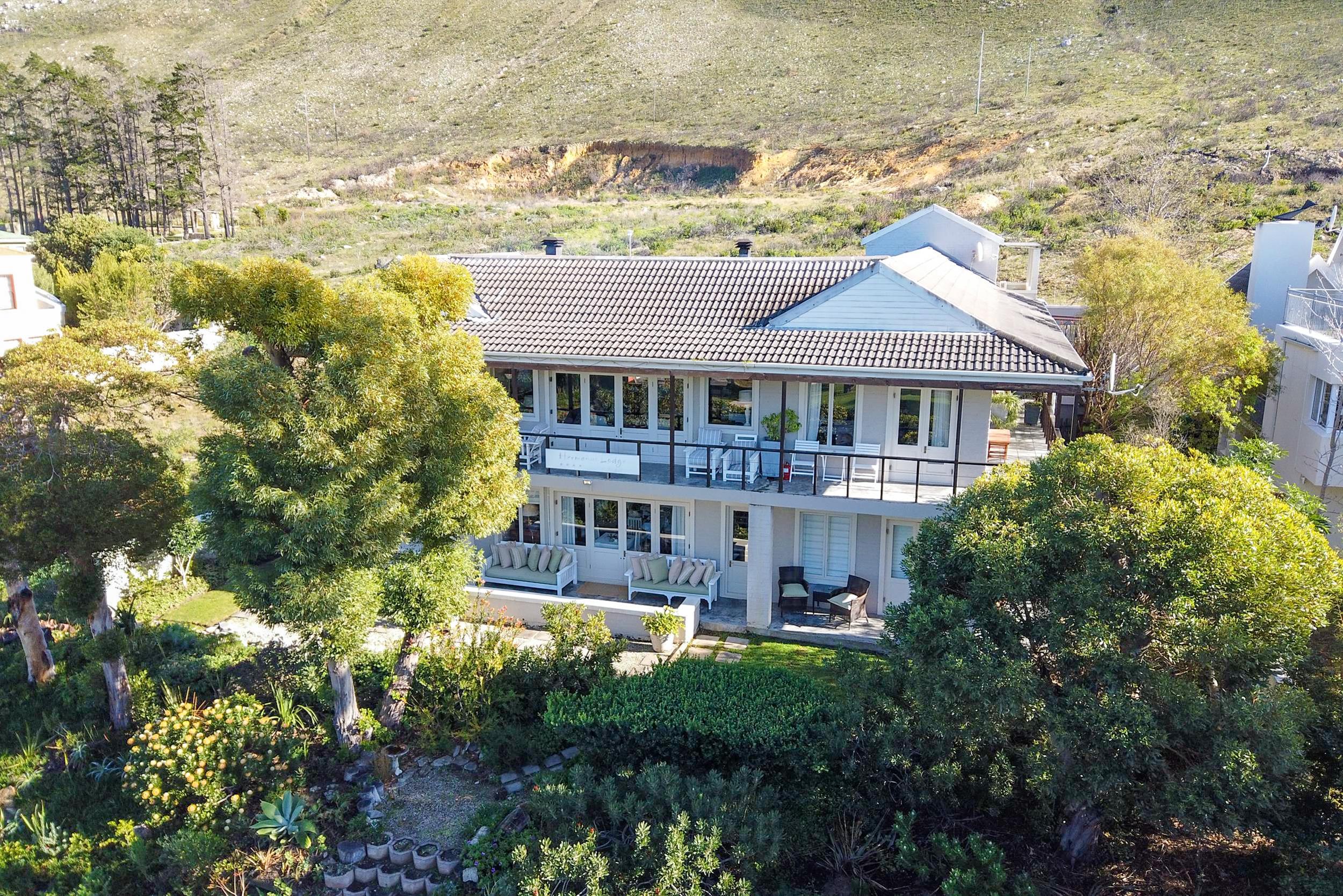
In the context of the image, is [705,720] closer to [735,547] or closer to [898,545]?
[735,547]

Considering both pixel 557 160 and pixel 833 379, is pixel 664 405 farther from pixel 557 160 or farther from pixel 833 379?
pixel 557 160

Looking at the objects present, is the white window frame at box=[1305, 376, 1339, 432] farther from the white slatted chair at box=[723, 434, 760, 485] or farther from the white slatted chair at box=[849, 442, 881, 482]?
the white slatted chair at box=[723, 434, 760, 485]

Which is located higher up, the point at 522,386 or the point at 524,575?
the point at 522,386

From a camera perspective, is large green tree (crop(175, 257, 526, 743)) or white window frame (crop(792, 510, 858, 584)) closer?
large green tree (crop(175, 257, 526, 743))

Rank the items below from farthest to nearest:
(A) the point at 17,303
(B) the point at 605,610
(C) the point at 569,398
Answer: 1. (A) the point at 17,303
2. (C) the point at 569,398
3. (B) the point at 605,610

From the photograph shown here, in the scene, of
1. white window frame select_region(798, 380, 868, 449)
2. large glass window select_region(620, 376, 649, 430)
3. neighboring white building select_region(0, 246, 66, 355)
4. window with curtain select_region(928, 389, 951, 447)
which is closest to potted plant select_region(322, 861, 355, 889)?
large glass window select_region(620, 376, 649, 430)

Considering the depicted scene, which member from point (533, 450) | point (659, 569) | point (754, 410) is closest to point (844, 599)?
point (659, 569)

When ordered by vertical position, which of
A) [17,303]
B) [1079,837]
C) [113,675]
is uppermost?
[17,303]
